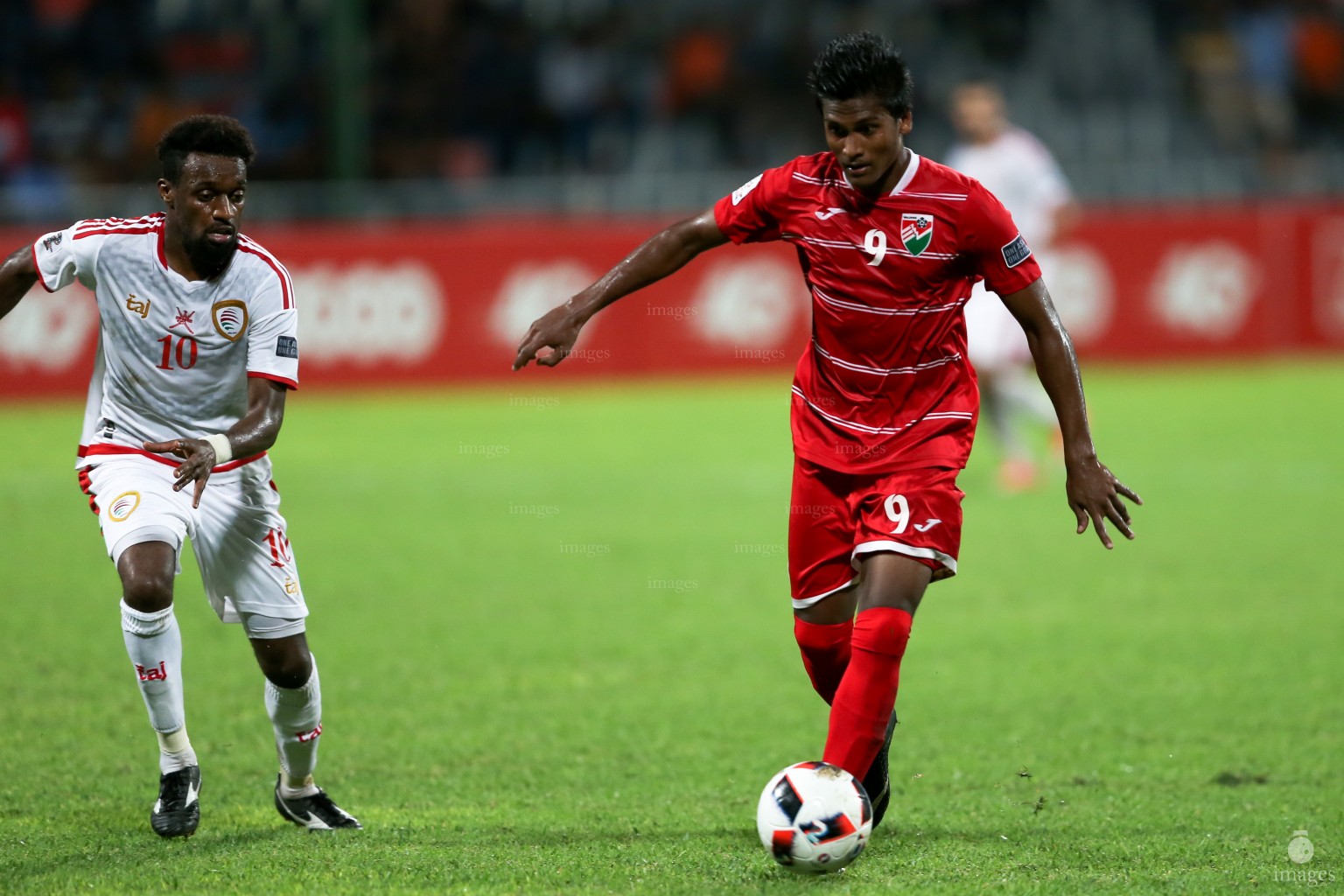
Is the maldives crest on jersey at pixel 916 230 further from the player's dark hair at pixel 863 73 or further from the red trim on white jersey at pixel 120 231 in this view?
the red trim on white jersey at pixel 120 231

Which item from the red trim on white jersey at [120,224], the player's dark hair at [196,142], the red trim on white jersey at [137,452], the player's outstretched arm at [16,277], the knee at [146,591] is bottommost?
the knee at [146,591]

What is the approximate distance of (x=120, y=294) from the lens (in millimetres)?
4723

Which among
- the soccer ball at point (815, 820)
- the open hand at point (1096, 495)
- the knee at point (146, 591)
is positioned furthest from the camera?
the knee at point (146, 591)

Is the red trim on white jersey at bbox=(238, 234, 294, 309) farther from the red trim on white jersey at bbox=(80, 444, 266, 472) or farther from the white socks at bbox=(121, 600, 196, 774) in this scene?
the white socks at bbox=(121, 600, 196, 774)

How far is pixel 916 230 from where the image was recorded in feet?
14.5

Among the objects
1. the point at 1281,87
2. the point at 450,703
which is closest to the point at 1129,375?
the point at 1281,87

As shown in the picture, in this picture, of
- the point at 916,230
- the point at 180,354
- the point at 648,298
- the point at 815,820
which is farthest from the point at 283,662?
the point at 648,298

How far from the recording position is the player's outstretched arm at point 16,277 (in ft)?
15.5

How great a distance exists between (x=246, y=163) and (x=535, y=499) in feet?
21.9

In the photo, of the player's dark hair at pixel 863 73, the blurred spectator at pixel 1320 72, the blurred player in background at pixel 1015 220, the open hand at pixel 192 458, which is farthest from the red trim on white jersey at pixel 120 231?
the blurred spectator at pixel 1320 72

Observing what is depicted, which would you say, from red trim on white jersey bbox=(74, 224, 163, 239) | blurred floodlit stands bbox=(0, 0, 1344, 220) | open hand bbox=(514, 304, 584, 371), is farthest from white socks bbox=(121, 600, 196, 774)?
blurred floodlit stands bbox=(0, 0, 1344, 220)

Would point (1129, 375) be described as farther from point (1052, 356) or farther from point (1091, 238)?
point (1052, 356)

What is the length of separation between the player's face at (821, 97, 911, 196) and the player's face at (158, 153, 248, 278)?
1.61m

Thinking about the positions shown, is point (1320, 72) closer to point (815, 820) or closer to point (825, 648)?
point (825, 648)
